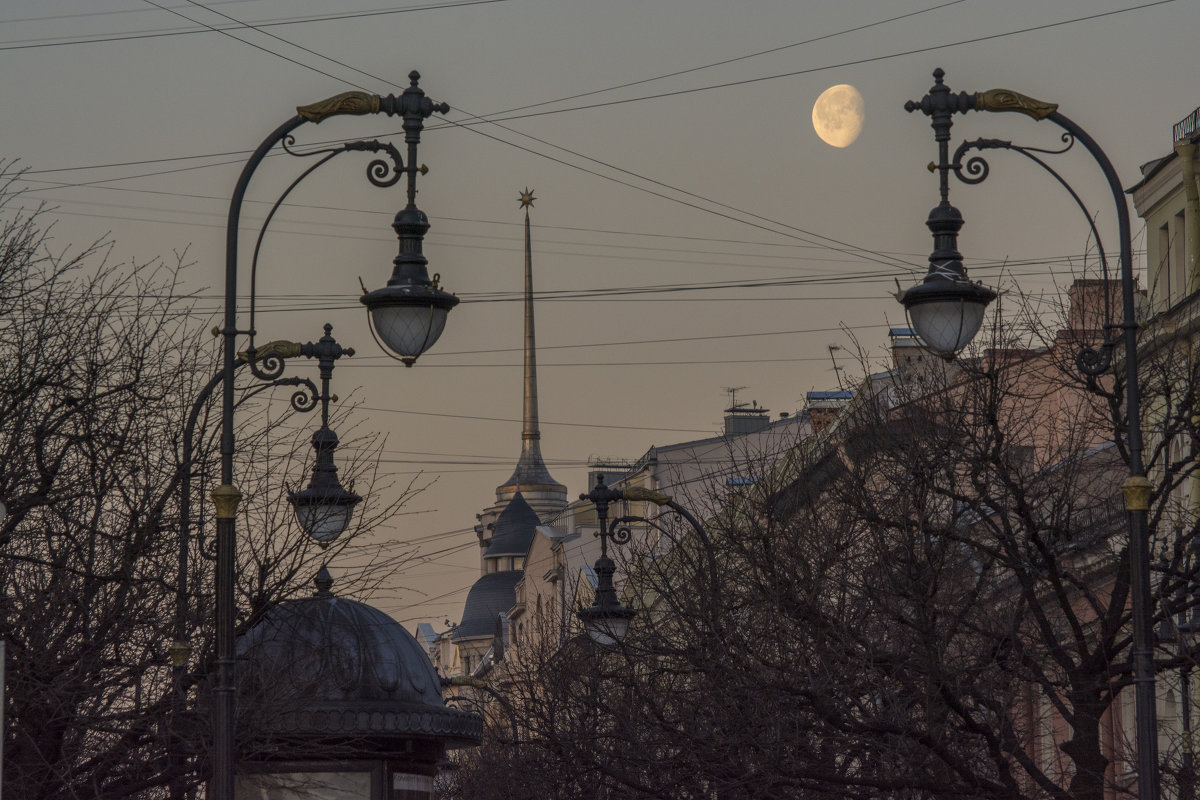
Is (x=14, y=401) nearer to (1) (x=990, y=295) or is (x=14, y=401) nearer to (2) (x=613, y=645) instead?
(2) (x=613, y=645)

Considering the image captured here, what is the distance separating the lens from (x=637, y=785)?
80.3 feet

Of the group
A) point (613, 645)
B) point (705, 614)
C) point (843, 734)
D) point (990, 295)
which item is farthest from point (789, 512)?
point (990, 295)

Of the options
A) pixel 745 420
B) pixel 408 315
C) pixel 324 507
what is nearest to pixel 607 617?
pixel 324 507

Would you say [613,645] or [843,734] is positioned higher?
[613,645]

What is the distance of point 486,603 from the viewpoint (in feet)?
515

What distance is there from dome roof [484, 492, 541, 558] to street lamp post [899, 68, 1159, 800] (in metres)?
155

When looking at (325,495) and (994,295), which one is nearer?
(994,295)

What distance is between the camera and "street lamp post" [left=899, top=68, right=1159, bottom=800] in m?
12.5

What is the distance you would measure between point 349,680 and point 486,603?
140346 millimetres

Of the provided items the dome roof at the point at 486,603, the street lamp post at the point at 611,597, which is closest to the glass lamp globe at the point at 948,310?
the street lamp post at the point at 611,597

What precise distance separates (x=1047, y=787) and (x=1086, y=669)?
122cm

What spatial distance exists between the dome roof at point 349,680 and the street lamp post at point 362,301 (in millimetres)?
4384

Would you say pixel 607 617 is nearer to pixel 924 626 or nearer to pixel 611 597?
pixel 611 597

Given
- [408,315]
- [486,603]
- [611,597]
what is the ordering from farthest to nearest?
[486,603] < [611,597] < [408,315]
